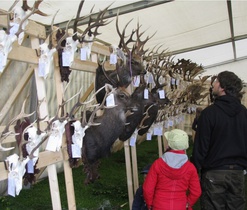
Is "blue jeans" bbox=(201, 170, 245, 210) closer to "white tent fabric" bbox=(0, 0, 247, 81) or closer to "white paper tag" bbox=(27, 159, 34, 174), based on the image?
"white paper tag" bbox=(27, 159, 34, 174)

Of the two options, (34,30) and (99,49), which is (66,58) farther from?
(99,49)

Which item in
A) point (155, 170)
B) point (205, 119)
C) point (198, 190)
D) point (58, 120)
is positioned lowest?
point (198, 190)

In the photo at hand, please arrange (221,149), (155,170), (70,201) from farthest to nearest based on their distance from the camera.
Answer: (221,149) → (155,170) → (70,201)

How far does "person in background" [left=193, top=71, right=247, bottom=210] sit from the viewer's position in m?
2.69

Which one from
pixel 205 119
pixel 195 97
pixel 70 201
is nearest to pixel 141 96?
pixel 205 119

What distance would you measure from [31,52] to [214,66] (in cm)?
1052

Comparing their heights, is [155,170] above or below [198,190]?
above

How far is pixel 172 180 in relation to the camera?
98.3 inches

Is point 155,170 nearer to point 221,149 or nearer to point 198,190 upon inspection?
point 198,190

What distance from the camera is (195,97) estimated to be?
6203 mm

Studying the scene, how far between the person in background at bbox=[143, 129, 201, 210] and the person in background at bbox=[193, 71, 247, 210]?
9.4 inches

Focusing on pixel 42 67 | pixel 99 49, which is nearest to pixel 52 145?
pixel 42 67

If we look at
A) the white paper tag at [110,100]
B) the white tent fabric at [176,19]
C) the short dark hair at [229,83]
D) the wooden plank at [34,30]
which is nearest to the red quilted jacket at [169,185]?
the white paper tag at [110,100]

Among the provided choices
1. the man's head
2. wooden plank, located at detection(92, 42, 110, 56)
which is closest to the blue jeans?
the man's head
